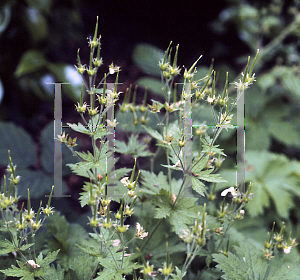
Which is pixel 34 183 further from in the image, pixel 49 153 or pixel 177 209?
pixel 177 209

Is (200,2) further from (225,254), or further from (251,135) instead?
(225,254)

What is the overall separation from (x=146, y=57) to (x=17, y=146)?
65.0 inches

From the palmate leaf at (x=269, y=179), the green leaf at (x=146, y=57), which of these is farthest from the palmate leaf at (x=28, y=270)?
the green leaf at (x=146, y=57)

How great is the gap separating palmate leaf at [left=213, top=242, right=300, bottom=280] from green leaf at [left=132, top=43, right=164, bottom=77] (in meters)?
2.02

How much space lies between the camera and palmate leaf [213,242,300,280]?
830 mm

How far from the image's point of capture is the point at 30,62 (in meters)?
2.16

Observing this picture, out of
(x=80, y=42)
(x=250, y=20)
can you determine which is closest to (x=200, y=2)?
(x=250, y=20)

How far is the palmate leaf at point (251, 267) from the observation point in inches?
32.7

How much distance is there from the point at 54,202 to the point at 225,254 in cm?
88

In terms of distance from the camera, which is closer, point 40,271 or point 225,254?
point 40,271

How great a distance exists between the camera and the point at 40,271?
751mm

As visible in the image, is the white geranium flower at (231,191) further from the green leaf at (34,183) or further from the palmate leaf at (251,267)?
the green leaf at (34,183)

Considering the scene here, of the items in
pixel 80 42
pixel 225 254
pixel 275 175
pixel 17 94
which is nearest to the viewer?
pixel 225 254

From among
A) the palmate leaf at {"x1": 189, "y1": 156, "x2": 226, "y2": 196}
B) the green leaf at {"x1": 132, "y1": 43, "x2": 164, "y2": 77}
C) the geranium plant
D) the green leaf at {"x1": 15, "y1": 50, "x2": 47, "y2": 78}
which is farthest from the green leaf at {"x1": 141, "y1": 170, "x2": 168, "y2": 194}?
the green leaf at {"x1": 132, "y1": 43, "x2": 164, "y2": 77}
